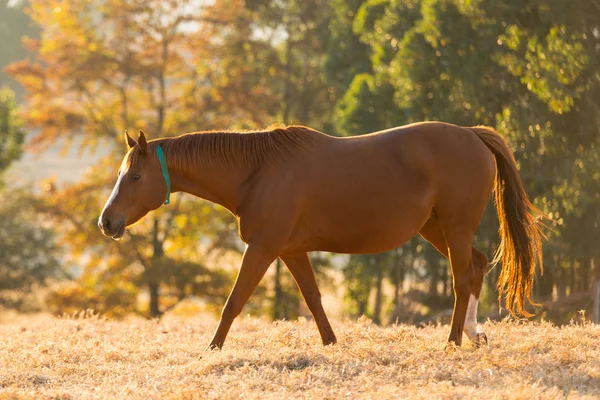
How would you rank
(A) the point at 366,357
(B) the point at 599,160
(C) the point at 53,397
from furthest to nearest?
(B) the point at 599,160
(A) the point at 366,357
(C) the point at 53,397

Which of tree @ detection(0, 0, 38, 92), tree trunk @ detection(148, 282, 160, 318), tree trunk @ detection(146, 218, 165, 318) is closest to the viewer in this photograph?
tree trunk @ detection(146, 218, 165, 318)

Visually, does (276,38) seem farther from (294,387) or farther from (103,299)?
(294,387)

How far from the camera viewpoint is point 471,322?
8.17 meters

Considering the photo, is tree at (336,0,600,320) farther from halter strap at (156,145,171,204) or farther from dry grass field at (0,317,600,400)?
halter strap at (156,145,171,204)

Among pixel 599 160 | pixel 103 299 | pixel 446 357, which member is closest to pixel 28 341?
pixel 446 357

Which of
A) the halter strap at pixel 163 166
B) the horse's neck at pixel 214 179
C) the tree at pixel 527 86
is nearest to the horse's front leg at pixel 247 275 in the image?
the horse's neck at pixel 214 179

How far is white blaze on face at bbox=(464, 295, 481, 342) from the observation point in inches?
320

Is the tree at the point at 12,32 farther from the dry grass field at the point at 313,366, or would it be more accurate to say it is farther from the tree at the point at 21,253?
the dry grass field at the point at 313,366

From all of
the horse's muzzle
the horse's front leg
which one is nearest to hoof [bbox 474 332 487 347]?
the horse's front leg

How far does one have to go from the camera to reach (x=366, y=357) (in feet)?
24.1

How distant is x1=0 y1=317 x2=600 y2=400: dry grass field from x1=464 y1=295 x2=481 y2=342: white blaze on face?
0.12 m

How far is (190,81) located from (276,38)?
355 cm

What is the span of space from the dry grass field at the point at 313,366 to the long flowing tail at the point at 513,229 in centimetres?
52

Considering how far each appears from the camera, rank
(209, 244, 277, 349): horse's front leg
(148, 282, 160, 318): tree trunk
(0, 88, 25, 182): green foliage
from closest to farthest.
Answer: (209, 244, 277, 349): horse's front leg, (0, 88, 25, 182): green foliage, (148, 282, 160, 318): tree trunk
